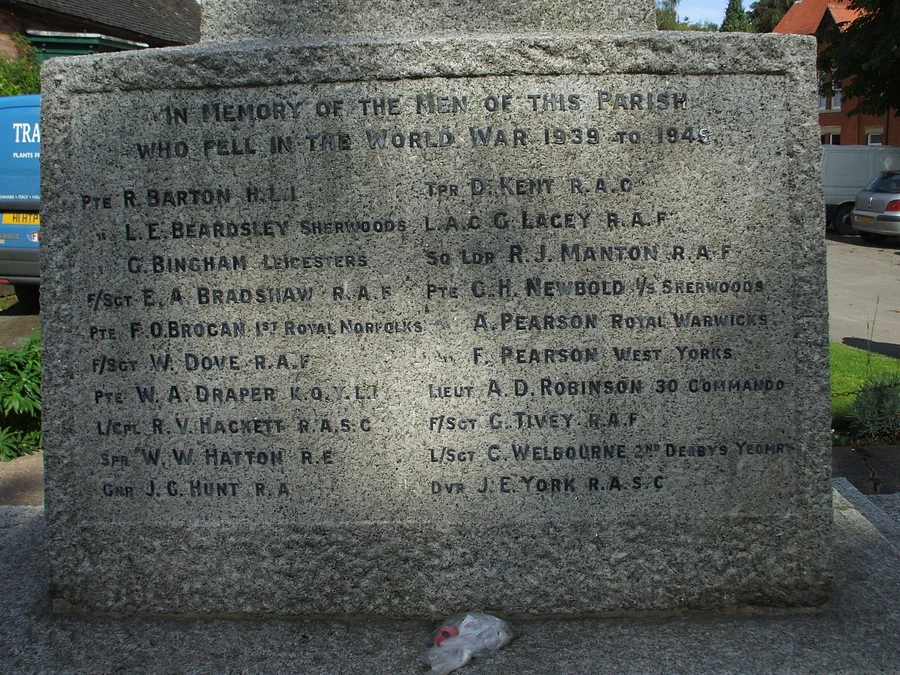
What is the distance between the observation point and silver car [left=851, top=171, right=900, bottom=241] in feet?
55.8

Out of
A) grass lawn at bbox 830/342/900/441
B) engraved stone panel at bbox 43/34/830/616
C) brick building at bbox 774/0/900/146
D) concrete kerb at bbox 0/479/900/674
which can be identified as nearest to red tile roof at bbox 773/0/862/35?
brick building at bbox 774/0/900/146

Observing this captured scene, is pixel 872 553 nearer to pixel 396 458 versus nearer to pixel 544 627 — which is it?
pixel 544 627

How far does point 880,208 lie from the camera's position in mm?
17234

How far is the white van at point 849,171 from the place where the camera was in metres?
20.1

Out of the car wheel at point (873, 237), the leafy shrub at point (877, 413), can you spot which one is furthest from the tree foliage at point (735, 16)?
the leafy shrub at point (877, 413)

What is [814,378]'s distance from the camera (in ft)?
8.39

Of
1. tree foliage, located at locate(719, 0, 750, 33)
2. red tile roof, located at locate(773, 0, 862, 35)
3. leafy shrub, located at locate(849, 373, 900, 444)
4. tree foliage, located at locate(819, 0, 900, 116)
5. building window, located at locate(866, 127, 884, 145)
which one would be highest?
tree foliage, located at locate(719, 0, 750, 33)

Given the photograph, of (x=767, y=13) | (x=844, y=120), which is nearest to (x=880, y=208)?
(x=844, y=120)

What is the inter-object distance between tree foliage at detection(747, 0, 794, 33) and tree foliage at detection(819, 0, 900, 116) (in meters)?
34.1

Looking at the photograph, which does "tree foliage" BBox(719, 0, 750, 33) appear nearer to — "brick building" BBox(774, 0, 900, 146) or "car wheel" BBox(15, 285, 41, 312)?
"brick building" BBox(774, 0, 900, 146)

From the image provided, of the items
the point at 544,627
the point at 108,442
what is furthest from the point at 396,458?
the point at 108,442

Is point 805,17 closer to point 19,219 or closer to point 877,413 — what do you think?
point 19,219

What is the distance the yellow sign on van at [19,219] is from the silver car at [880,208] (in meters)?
16.3

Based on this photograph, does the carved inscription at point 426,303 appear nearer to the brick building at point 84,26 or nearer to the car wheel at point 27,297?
the car wheel at point 27,297
